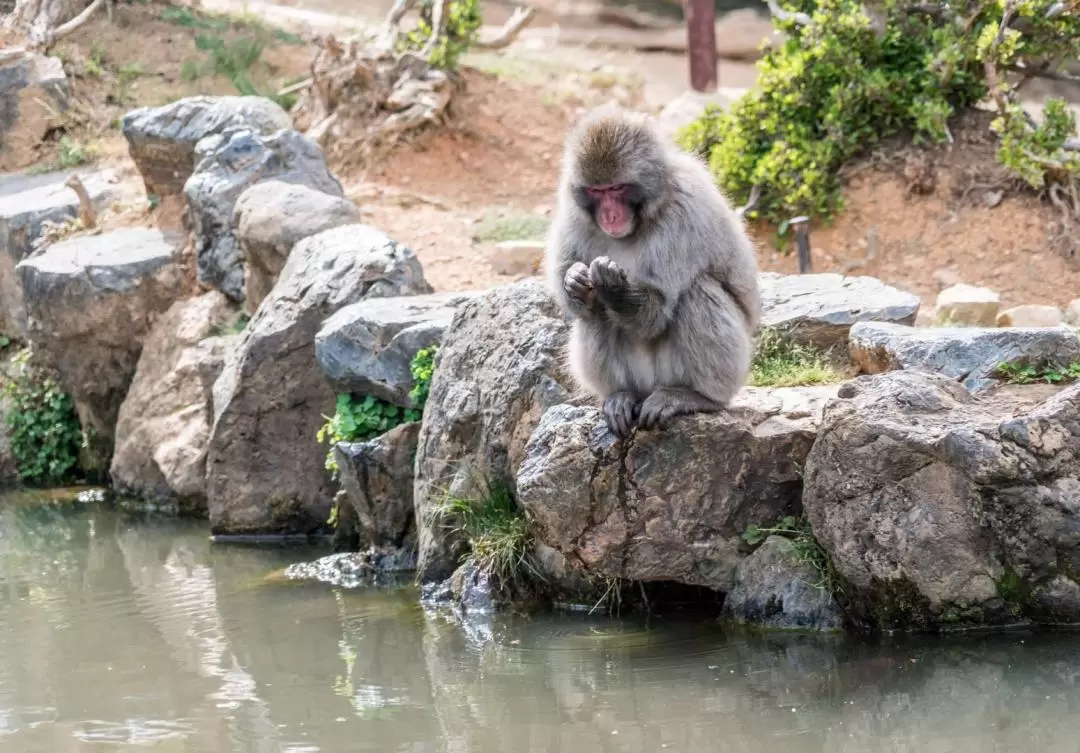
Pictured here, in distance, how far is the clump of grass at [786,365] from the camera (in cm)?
780

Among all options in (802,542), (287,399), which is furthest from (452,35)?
(802,542)

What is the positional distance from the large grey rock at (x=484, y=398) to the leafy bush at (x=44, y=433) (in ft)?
15.6

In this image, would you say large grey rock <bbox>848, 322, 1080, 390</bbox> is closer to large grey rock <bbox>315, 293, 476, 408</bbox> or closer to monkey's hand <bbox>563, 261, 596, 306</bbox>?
monkey's hand <bbox>563, 261, 596, 306</bbox>

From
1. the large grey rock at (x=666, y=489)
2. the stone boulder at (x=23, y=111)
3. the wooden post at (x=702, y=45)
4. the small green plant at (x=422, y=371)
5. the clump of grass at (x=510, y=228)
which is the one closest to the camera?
the large grey rock at (x=666, y=489)

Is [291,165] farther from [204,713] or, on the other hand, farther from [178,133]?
[204,713]

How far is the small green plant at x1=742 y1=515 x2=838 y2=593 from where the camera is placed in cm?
663

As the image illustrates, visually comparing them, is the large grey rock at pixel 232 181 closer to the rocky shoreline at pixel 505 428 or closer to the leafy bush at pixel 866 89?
the rocky shoreline at pixel 505 428

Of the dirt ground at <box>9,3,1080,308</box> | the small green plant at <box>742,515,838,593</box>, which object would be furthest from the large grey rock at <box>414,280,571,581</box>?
the dirt ground at <box>9,3,1080,308</box>

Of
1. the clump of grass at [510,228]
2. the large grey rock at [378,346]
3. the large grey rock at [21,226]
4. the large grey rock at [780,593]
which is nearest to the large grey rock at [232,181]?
the clump of grass at [510,228]

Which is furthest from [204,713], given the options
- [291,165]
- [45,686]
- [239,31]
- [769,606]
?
[239,31]

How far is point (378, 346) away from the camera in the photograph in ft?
28.5

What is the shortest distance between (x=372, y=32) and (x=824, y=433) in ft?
32.7

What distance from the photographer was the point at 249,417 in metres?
9.64

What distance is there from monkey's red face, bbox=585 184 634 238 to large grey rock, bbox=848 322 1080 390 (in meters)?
1.79
